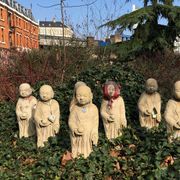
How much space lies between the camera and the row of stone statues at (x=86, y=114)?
12.9 feet

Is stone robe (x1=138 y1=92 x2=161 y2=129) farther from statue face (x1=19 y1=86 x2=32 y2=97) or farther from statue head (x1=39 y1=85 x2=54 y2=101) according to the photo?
statue face (x1=19 y1=86 x2=32 y2=97)

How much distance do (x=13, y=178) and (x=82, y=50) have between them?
586cm

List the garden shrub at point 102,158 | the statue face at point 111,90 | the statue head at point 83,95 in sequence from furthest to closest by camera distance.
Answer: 1. the statue face at point 111,90
2. the statue head at point 83,95
3. the garden shrub at point 102,158

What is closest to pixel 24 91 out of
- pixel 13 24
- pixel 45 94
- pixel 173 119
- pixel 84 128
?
pixel 45 94

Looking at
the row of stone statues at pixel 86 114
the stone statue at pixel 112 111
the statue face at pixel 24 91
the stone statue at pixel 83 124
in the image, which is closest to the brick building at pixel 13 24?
the statue face at pixel 24 91

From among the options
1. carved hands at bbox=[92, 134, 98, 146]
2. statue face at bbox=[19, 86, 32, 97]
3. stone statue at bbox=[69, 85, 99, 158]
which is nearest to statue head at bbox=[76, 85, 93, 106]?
stone statue at bbox=[69, 85, 99, 158]

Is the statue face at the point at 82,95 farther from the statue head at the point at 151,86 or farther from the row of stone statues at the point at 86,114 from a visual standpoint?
the statue head at the point at 151,86

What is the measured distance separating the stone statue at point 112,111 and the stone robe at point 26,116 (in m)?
1.14

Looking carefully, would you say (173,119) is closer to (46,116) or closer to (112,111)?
(112,111)

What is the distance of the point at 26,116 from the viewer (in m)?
4.98

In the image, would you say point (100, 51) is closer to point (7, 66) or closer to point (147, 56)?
point (147, 56)

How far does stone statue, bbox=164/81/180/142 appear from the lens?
4078 millimetres

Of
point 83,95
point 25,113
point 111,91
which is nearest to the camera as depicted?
point 83,95

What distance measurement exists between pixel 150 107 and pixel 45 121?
56.8 inches
